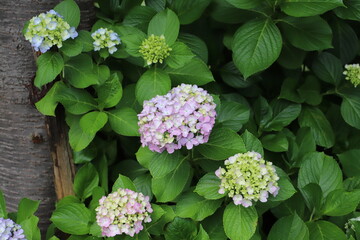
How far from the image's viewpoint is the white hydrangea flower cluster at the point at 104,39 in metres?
1.99

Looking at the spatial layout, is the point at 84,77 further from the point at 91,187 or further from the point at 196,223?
the point at 196,223

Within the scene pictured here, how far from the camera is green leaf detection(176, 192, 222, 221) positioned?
5.94 feet

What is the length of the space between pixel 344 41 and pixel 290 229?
1070 millimetres

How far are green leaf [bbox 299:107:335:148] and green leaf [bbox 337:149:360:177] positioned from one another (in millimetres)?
84

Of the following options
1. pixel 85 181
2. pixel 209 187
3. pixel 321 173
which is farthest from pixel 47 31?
pixel 321 173

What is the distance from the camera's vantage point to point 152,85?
6.40ft

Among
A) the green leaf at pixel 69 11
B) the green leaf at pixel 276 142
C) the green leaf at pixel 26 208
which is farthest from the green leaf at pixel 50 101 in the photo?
the green leaf at pixel 276 142

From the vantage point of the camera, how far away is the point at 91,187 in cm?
220

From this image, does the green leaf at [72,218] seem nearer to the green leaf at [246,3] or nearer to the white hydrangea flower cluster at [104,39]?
the white hydrangea flower cluster at [104,39]

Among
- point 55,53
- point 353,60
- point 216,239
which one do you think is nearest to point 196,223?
point 216,239

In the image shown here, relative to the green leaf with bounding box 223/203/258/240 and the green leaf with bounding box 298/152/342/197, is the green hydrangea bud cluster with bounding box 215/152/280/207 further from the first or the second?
the green leaf with bounding box 298/152/342/197

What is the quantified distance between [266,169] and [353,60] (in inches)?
51.7

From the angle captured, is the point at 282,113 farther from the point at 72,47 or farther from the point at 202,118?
the point at 72,47

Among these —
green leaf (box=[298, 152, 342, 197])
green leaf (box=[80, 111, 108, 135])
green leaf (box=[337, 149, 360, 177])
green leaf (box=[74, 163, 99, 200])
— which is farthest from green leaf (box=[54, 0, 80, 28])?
green leaf (box=[337, 149, 360, 177])
